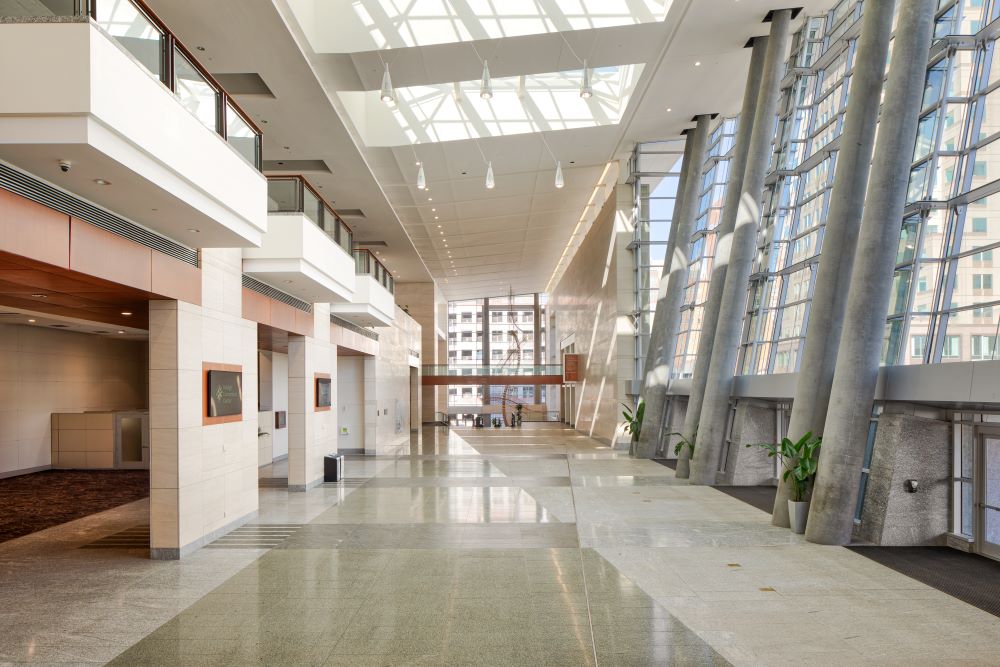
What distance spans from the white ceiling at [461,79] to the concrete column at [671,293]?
40.5 inches

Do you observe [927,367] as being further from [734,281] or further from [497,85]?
[497,85]

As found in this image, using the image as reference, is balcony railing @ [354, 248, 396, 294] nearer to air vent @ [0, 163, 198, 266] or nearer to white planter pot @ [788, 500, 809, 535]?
air vent @ [0, 163, 198, 266]

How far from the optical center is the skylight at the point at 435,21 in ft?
45.0

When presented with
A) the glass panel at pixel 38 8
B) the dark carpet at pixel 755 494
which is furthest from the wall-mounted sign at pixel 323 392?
the glass panel at pixel 38 8

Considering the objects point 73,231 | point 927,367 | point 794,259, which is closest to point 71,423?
point 73,231

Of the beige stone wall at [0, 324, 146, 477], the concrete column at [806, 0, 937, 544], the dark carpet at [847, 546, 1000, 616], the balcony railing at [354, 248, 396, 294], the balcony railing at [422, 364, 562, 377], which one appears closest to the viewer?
the dark carpet at [847, 546, 1000, 616]

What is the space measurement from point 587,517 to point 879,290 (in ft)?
18.2

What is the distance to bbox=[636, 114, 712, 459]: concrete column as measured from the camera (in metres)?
21.3

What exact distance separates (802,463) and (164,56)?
961 cm

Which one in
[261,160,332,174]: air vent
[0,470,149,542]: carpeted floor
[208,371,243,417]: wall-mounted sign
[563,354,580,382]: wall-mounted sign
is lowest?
[0,470,149,542]: carpeted floor

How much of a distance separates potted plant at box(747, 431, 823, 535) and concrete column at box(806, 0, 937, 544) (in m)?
0.66

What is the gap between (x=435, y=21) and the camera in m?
14.2

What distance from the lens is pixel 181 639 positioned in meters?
6.57

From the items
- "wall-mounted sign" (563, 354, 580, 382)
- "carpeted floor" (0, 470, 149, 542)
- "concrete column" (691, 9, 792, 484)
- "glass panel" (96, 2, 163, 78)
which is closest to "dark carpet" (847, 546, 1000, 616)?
"concrete column" (691, 9, 792, 484)
